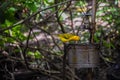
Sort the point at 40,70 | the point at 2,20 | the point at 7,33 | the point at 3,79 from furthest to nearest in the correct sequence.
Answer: the point at 3,79, the point at 40,70, the point at 7,33, the point at 2,20

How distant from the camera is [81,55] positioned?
228 centimetres

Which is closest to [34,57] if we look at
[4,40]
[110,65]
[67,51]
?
[4,40]

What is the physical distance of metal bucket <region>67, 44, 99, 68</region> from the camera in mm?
2273

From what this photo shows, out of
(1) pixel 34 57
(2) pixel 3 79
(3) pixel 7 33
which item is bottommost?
(2) pixel 3 79

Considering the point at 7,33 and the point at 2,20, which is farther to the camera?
the point at 7,33

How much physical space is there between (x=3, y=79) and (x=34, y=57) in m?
0.53

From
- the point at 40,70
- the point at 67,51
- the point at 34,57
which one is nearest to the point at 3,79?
the point at 34,57

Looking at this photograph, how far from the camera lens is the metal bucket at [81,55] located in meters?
2.27

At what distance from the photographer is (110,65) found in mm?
3729

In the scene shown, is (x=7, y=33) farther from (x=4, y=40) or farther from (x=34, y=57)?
(x=34, y=57)

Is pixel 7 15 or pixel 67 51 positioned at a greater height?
pixel 7 15

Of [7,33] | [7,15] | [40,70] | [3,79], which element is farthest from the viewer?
[3,79]

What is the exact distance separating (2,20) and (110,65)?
6.42ft

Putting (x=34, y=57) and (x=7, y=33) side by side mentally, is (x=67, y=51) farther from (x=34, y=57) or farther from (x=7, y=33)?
(x=34, y=57)
